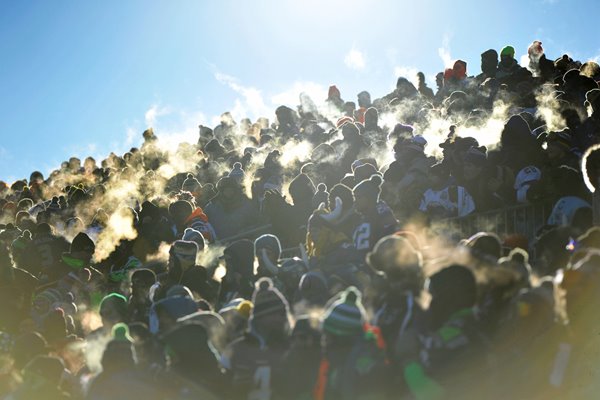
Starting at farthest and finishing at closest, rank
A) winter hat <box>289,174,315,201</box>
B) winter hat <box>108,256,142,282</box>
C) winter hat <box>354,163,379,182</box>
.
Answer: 1. winter hat <box>108,256,142,282</box>
2. winter hat <box>289,174,315,201</box>
3. winter hat <box>354,163,379,182</box>

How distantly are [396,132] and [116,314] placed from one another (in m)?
5.34

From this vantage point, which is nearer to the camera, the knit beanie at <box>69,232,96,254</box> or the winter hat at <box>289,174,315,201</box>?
the winter hat at <box>289,174,315,201</box>

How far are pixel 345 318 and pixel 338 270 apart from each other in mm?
2500

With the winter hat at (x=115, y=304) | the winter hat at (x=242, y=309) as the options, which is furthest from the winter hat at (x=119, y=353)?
the winter hat at (x=115, y=304)

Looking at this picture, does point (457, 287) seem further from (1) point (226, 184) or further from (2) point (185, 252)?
(1) point (226, 184)

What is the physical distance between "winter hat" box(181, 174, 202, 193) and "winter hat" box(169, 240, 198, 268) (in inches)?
187

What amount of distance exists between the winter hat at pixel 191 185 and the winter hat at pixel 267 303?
8.32 m

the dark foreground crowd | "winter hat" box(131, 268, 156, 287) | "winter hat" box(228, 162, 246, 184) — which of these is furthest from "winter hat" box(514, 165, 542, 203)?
"winter hat" box(228, 162, 246, 184)

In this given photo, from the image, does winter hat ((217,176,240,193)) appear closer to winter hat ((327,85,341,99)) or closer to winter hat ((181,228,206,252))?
winter hat ((181,228,206,252))

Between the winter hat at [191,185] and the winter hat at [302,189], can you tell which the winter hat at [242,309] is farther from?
the winter hat at [191,185]

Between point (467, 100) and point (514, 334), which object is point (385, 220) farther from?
point (467, 100)

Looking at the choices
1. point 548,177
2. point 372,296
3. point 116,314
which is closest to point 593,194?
point 548,177

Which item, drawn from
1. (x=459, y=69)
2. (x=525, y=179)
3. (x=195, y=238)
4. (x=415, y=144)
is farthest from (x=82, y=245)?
(x=459, y=69)

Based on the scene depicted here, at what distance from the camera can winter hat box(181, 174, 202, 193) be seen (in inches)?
549
